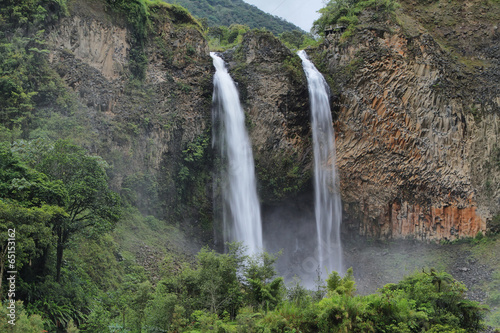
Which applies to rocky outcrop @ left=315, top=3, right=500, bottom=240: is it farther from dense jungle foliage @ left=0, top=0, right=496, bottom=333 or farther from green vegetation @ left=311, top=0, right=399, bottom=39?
dense jungle foliage @ left=0, top=0, right=496, bottom=333

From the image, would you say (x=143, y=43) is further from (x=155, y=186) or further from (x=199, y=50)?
(x=155, y=186)

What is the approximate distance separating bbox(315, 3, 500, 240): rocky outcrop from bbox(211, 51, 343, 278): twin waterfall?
93 centimetres

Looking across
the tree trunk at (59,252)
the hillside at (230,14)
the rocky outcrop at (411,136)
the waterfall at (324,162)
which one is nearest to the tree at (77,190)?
the tree trunk at (59,252)

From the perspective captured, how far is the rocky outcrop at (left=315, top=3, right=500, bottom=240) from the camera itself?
27594 mm

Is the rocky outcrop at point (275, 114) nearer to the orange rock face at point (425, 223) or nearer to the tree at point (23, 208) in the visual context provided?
the orange rock face at point (425, 223)

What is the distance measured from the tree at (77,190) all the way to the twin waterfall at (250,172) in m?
12.5

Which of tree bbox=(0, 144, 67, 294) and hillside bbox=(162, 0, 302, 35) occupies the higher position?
hillside bbox=(162, 0, 302, 35)

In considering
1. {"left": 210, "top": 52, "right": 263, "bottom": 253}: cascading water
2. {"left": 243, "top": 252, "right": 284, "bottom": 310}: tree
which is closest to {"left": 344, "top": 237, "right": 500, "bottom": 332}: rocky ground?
{"left": 210, "top": 52, "right": 263, "bottom": 253}: cascading water

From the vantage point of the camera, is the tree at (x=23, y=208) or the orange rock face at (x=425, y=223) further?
the orange rock face at (x=425, y=223)

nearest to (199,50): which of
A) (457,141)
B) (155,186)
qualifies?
(155,186)

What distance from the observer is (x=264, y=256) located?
46.3 feet

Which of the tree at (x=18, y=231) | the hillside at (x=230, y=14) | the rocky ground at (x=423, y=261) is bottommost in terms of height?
the rocky ground at (x=423, y=261)

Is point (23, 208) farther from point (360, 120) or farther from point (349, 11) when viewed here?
point (349, 11)

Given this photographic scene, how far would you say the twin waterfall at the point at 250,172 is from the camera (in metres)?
27.2
